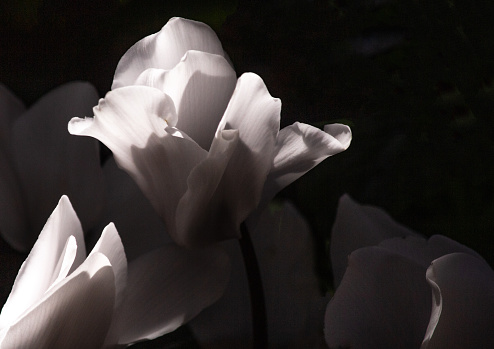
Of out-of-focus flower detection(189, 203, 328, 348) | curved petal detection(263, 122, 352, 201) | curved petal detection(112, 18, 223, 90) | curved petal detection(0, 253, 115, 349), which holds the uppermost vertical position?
curved petal detection(112, 18, 223, 90)

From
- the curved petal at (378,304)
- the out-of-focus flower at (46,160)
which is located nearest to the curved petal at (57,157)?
the out-of-focus flower at (46,160)

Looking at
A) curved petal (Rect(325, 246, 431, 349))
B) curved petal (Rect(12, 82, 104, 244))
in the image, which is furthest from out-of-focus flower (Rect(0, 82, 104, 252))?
curved petal (Rect(325, 246, 431, 349))

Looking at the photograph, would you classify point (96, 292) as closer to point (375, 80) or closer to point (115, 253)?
point (115, 253)

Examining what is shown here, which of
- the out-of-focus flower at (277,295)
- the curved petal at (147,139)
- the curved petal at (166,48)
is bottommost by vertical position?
the out-of-focus flower at (277,295)

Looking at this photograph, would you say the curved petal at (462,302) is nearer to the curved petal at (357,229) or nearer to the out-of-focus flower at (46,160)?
the curved petal at (357,229)

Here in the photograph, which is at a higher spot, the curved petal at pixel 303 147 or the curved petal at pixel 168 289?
the curved petal at pixel 303 147

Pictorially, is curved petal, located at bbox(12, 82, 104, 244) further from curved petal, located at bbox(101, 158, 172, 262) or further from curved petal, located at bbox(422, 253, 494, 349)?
curved petal, located at bbox(422, 253, 494, 349)

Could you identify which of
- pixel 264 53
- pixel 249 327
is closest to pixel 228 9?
pixel 264 53
